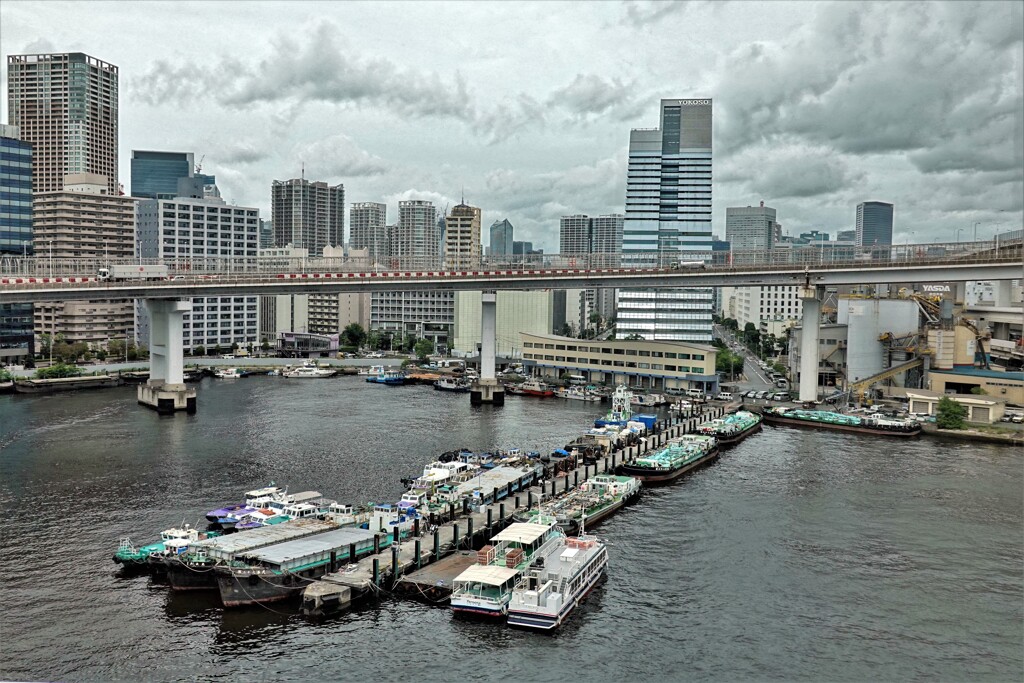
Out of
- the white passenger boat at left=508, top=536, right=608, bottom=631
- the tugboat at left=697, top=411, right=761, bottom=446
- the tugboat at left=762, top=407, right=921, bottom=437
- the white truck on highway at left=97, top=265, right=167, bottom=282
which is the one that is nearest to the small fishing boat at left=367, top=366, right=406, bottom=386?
the white truck on highway at left=97, top=265, right=167, bottom=282

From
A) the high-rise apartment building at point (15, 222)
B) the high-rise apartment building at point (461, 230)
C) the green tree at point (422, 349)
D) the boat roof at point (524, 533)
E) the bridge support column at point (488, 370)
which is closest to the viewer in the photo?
the boat roof at point (524, 533)

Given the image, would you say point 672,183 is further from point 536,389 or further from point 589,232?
point 589,232

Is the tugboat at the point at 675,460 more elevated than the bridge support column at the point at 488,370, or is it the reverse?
the bridge support column at the point at 488,370

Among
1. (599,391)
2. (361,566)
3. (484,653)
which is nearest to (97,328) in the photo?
(599,391)

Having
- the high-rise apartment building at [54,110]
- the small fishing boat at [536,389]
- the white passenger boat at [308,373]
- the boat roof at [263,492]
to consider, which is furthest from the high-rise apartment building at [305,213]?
the boat roof at [263,492]

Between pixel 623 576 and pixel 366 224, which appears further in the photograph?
Answer: pixel 366 224

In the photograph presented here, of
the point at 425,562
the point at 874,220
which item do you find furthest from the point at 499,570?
the point at 874,220

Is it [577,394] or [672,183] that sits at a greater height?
[672,183]

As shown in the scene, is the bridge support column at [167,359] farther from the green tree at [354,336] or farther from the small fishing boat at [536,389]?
the green tree at [354,336]
